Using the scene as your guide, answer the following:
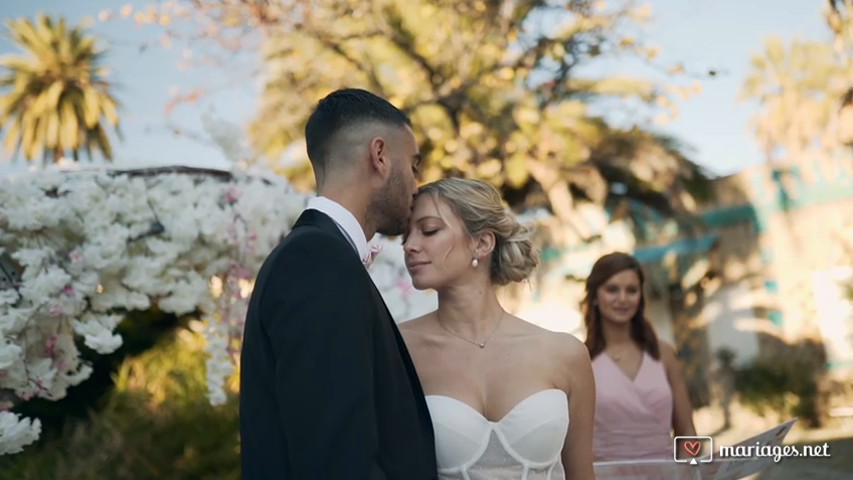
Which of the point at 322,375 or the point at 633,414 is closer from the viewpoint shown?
the point at 322,375

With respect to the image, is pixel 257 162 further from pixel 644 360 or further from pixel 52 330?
pixel 644 360

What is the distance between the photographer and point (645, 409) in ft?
15.1

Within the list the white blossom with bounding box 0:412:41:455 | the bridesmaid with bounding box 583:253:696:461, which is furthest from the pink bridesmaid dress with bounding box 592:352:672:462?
the white blossom with bounding box 0:412:41:455

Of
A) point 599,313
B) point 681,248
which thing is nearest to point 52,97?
point 681,248

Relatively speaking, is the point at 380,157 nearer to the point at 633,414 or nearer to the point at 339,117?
the point at 339,117

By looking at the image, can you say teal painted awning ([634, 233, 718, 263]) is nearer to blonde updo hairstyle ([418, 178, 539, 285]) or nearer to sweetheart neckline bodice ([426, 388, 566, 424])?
blonde updo hairstyle ([418, 178, 539, 285])

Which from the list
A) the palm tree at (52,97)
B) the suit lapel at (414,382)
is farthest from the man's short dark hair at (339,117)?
the palm tree at (52,97)

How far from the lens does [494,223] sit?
3.10 meters

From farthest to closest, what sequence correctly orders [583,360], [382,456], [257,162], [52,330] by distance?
[257,162], [583,360], [52,330], [382,456]

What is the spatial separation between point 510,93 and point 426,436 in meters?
12.2

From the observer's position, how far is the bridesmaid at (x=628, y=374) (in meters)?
4.52

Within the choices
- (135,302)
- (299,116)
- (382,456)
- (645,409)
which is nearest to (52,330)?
(135,302)

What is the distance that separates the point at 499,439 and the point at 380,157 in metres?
1.06

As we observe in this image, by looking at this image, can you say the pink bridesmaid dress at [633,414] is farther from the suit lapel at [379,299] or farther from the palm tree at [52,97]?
the palm tree at [52,97]
